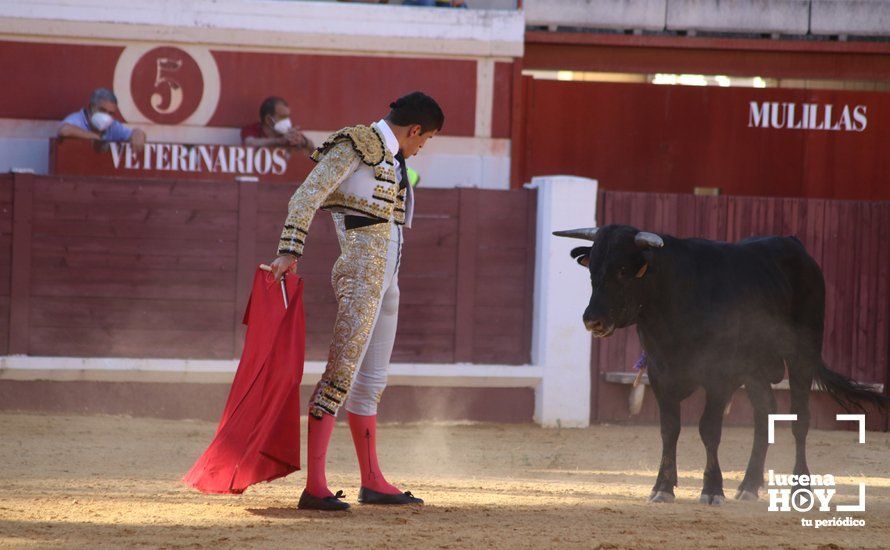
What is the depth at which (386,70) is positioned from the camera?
10.5m

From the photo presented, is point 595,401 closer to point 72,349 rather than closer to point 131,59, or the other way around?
point 72,349

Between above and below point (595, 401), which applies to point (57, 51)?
above

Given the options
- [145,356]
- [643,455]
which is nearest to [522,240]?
[643,455]

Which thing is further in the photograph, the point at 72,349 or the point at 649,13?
the point at 649,13

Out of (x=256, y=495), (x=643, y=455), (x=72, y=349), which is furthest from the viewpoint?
(x=72, y=349)

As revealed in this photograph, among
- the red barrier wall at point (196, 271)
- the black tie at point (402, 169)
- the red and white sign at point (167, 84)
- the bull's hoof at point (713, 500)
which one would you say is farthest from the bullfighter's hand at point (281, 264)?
the red and white sign at point (167, 84)

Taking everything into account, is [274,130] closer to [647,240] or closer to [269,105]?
[269,105]

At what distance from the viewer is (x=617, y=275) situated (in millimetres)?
5422

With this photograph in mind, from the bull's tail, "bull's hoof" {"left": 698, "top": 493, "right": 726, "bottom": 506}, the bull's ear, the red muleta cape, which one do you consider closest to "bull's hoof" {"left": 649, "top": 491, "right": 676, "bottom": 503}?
"bull's hoof" {"left": 698, "top": 493, "right": 726, "bottom": 506}

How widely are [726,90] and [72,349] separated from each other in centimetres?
619

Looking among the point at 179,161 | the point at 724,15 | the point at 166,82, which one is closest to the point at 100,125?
the point at 179,161

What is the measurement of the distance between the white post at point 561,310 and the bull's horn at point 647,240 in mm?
3406

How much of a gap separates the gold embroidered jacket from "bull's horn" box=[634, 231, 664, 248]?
4.10ft

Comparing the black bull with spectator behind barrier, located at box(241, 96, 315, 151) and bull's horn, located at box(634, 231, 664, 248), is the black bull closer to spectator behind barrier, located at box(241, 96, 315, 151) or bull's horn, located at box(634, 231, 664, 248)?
bull's horn, located at box(634, 231, 664, 248)
